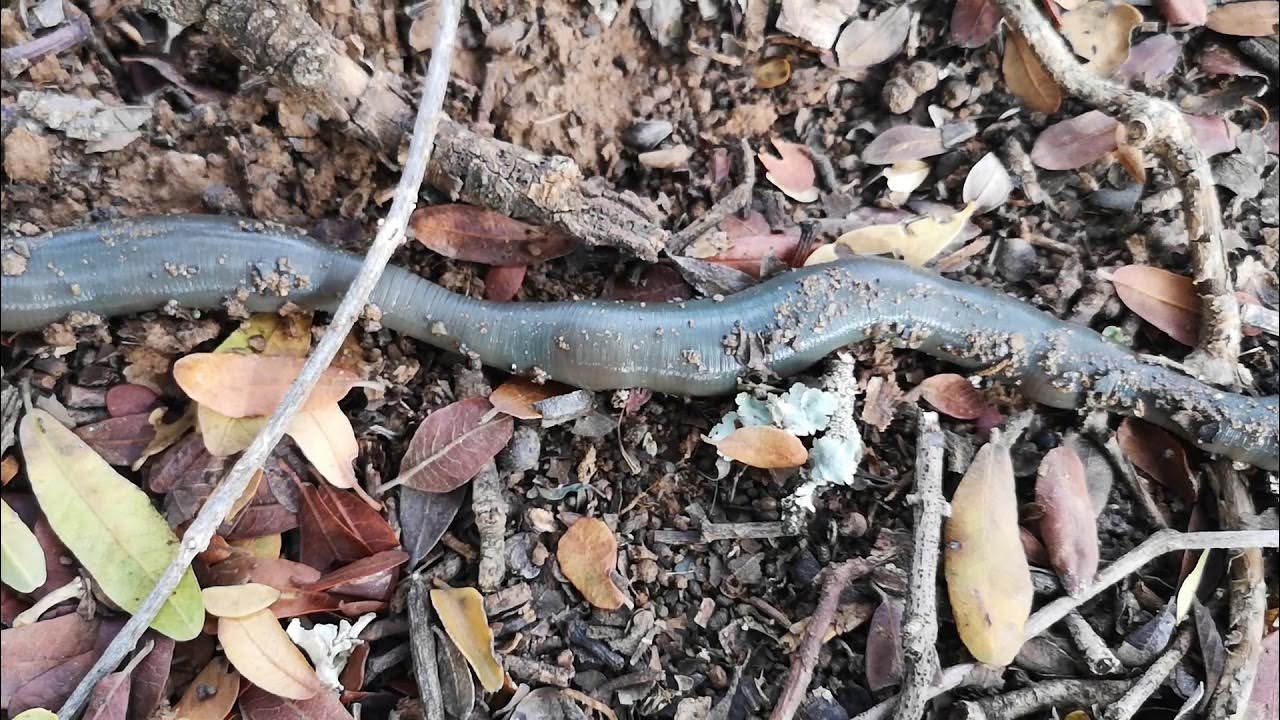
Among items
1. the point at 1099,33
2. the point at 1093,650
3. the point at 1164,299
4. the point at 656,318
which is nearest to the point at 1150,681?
the point at 1093,650

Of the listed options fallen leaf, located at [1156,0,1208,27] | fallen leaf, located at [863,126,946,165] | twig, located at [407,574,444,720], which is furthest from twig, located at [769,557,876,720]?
fallen leaf, located at [1156,0,1208,27]

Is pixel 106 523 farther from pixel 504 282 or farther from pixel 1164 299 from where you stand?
pixel 1164 299

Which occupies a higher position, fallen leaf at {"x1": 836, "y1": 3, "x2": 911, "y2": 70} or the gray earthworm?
fallen leaf at {"x1": 836, "y1": 3, "x2": 911, "y2": 70}

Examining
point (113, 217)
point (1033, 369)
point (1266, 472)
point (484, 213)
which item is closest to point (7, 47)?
point (113, 217)

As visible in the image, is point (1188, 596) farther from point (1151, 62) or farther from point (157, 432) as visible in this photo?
point (157, 432)

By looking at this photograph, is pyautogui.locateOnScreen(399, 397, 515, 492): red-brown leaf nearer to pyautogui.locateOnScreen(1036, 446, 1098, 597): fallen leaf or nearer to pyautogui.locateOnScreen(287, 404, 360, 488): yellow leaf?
pyautogui.locateOnScreen(287, 404, 360, 488): yellow leaf
